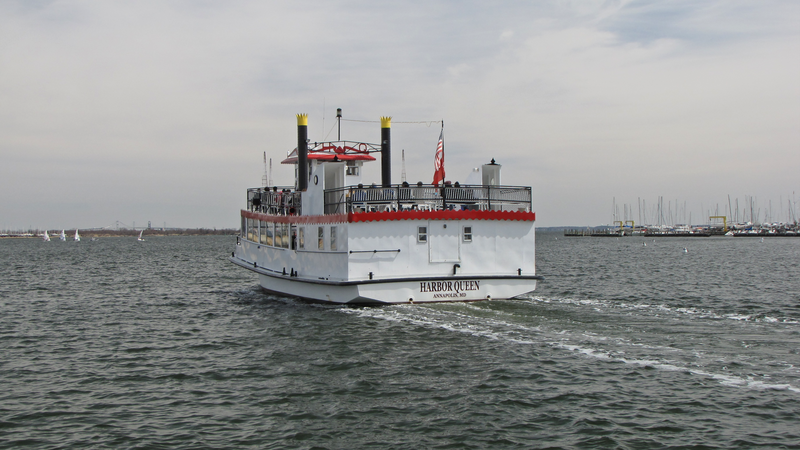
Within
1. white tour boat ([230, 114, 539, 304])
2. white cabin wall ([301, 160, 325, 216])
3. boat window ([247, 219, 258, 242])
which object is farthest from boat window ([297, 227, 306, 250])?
boat window ([247, 219, 258, 242])

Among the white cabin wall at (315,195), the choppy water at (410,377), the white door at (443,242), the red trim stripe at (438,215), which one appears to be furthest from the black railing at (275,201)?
the white door at (443,242)

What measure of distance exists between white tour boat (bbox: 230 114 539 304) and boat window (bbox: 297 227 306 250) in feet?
0.29

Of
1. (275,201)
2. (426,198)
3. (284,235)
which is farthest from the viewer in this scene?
(275,201)

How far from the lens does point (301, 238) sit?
23766 millimetres

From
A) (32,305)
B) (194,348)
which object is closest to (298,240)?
(194,348)

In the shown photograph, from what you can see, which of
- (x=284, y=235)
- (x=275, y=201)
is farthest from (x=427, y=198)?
(x=275, y=201)

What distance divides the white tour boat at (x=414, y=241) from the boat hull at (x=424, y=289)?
0.03 m

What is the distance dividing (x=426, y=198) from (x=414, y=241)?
1.59 metres

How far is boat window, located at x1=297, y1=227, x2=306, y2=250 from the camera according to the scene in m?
23.4

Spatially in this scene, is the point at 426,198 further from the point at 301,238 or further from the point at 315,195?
the point at 301,238

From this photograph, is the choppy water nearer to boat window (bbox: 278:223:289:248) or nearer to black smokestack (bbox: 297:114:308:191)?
boat window (bbox: 278:223:289:248)

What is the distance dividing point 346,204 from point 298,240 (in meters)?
4.10

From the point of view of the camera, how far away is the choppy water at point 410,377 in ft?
31.3

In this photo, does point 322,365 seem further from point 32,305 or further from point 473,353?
point 32,305
